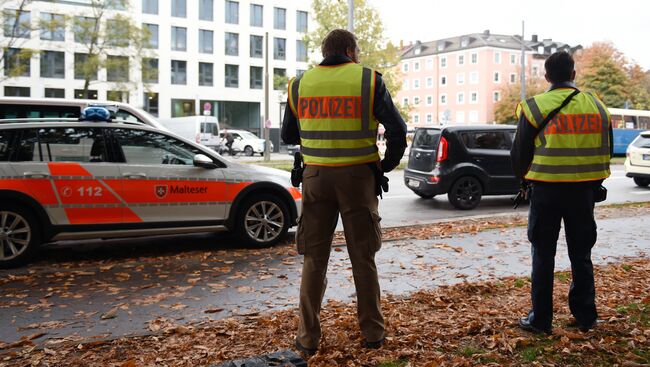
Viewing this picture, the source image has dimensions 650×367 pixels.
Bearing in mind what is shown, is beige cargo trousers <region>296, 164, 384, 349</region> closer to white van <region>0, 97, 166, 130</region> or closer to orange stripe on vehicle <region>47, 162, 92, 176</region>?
orange stripe on vehicle <region>47, 162, 92, 176</region>

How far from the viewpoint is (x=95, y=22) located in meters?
38.9

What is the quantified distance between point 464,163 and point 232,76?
48.9m

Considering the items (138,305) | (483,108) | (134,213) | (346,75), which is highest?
(483,108)

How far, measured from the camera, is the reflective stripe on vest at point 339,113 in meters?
3.76

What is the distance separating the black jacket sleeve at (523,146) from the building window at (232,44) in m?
57.2

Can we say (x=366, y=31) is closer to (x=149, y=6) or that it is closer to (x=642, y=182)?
(x=642, y=182)

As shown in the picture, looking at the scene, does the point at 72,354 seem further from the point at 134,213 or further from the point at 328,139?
the point at 134,213

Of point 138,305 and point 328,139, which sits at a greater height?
point 328,139

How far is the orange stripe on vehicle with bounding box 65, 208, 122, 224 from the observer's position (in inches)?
279

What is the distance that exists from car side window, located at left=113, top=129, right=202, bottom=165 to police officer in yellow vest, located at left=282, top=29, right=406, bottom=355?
4.14 metres

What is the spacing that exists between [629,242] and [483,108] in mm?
84588

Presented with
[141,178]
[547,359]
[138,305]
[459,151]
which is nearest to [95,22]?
[459,151]

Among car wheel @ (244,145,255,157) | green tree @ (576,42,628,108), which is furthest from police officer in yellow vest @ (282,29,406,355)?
green tree @ (576,42,628,108)

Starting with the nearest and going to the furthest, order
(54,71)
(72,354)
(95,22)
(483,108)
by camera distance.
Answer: (72,354), (95,22), (54,71), (483,108)
